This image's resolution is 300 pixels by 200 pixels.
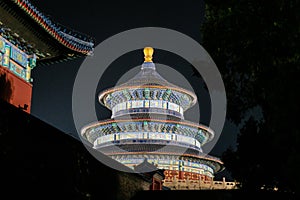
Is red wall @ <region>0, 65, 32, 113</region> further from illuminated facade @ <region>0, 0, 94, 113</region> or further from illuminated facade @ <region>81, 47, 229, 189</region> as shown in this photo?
illuminated facade @ <region>81, 47, 229, 189</region>

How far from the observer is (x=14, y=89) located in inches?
815

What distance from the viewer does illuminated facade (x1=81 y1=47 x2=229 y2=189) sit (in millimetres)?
44250

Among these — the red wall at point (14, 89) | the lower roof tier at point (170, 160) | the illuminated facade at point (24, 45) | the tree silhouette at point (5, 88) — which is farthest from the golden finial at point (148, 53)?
the tree silhouette at point (5, 88)

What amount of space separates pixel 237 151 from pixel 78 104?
36177mm

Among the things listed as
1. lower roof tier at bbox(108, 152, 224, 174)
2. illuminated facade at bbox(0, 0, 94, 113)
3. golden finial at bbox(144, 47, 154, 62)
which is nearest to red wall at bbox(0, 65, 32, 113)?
illuminated facade at bbox(0, 0, 94, 113)

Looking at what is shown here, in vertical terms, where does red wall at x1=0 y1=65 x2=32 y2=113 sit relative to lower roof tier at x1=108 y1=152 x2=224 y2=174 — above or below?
below

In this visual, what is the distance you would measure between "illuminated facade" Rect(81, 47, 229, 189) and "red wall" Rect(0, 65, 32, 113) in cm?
2235

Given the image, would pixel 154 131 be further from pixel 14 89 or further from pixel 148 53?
pixel 14 89

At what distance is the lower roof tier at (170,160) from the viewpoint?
143 feet

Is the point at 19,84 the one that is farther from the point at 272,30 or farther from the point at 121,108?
the point at 121,108

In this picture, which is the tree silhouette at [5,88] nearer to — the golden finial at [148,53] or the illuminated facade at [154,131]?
the illuminated facade at [154,131]

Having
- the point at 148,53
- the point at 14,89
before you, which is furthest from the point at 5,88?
the point at 148,53

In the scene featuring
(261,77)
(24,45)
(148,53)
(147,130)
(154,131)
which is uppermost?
Answer: (148,53)

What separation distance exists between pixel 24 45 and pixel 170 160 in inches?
978
